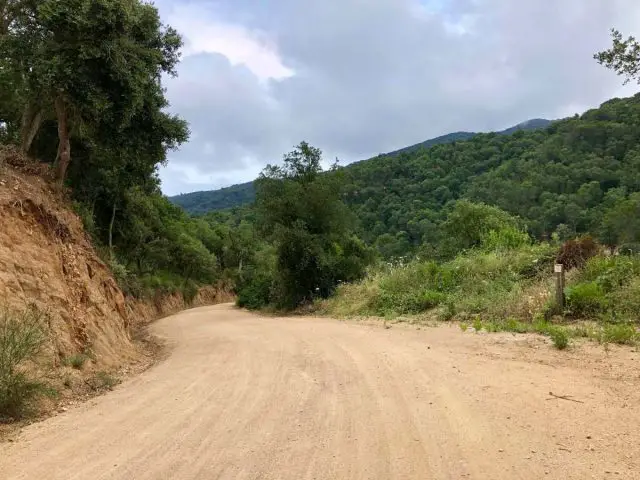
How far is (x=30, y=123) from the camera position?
55.7 feet

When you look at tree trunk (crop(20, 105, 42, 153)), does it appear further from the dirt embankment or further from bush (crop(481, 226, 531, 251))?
bush (crop(481, 226, 531, 251))

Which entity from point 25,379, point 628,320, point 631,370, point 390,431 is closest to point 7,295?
point 25,379

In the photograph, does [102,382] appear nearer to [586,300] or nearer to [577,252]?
[586,300]

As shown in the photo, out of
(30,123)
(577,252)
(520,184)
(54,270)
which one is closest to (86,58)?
(54,270)

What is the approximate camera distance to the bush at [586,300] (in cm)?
1184

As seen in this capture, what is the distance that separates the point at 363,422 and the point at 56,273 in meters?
7.94

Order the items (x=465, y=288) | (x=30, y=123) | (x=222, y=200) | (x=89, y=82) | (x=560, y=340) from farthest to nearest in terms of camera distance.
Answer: (x=222, y=200) → (x=465, y=288) → (x=30, y=123) → (x=89, y=82) → (x=560, y=340)

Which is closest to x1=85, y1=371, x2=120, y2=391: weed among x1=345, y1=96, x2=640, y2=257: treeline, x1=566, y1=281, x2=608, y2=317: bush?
x1=566, y1=281, x2=608, y2=317: bush

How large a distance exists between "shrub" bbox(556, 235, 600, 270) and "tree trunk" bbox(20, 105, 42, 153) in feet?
56.1

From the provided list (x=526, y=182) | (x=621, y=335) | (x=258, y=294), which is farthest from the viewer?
(x=526, y=182)

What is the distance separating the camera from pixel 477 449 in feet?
16.4

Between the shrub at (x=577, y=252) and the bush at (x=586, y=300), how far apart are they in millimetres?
3204

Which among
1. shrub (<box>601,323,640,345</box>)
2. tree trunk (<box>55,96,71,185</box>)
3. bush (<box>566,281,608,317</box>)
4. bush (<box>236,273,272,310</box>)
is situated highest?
tree trunk (<box>55,96,71,185</box>)

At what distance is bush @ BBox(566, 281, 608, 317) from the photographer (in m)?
11.8
